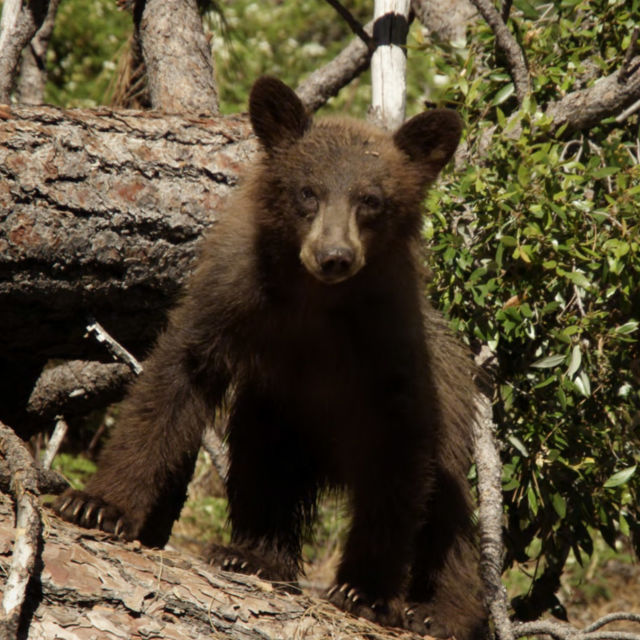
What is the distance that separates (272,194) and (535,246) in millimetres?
1180

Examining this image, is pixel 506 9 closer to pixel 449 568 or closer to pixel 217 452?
pixel 449 568

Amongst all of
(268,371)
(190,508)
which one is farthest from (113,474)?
(190,508)

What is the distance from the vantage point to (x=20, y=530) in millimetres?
3088

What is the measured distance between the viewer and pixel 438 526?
4648 mm

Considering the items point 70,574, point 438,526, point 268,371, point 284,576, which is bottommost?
point 70,574

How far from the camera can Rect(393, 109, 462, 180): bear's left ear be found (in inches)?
170

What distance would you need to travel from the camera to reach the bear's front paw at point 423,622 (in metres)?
4.21

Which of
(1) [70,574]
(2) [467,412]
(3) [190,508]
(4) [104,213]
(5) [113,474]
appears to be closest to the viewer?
(1) [70,574]

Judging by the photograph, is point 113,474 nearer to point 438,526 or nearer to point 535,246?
point 438,526

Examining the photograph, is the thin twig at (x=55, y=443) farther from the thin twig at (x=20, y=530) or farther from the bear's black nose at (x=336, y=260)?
the bear's black nose at (x=336, y=260)

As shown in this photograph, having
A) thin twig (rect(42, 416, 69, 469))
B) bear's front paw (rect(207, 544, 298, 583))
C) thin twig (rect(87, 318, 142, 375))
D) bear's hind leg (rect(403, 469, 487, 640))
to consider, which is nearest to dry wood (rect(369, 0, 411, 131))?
thin twig (rect(87, 318, 142, 375))

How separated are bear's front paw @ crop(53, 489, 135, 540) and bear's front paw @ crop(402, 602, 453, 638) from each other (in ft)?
3.97

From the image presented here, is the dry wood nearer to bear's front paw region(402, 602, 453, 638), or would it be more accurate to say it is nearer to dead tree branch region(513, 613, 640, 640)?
bear's front paw region(402, 602, 453, 638)

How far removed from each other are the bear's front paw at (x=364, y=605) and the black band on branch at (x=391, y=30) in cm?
272
